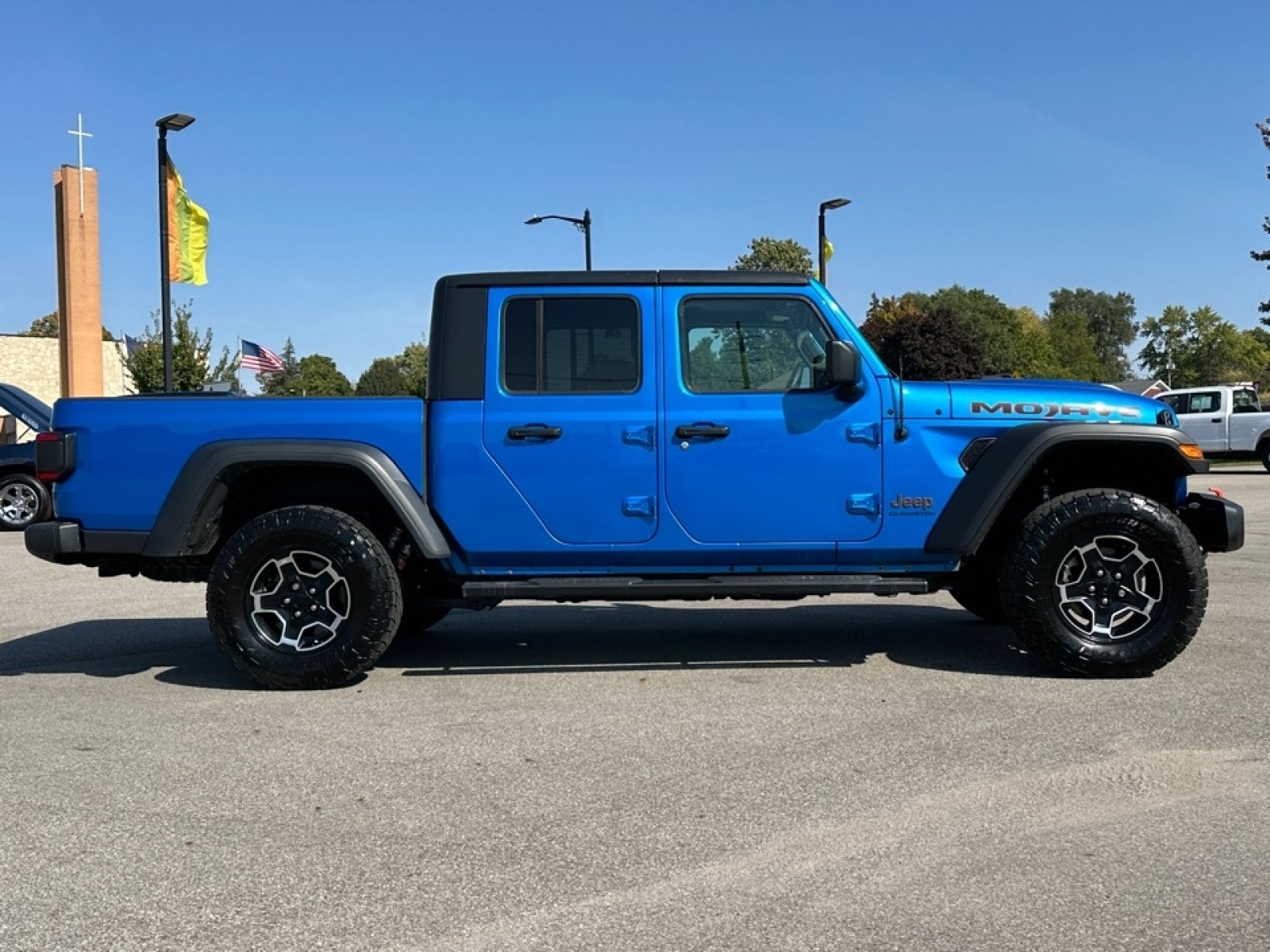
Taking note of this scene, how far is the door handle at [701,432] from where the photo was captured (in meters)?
5.54

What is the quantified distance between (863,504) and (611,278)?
1.69 meters

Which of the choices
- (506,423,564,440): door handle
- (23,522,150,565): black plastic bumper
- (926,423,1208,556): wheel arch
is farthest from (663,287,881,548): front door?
(23,522,150,565): black plastic bumper

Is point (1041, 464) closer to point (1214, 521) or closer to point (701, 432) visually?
point (1214, 521)

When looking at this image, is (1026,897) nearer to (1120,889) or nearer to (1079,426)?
(1120,889)

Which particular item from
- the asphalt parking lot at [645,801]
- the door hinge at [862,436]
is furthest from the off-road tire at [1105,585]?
the door hinge at [862,436]

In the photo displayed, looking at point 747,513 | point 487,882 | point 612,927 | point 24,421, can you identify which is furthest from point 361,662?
point 24,421

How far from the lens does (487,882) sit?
318 cm

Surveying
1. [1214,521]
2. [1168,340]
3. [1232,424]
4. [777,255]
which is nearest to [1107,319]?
[1168,340]

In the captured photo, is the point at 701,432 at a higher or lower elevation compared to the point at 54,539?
higher

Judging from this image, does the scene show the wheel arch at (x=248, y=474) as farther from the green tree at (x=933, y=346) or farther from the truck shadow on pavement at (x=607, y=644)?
the green tree at (x=933, y=346)

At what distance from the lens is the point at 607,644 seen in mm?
6695

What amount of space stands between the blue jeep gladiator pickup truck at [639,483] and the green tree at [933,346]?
159ft

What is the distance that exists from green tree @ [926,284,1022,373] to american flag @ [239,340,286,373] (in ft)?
215

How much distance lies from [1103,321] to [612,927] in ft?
536
